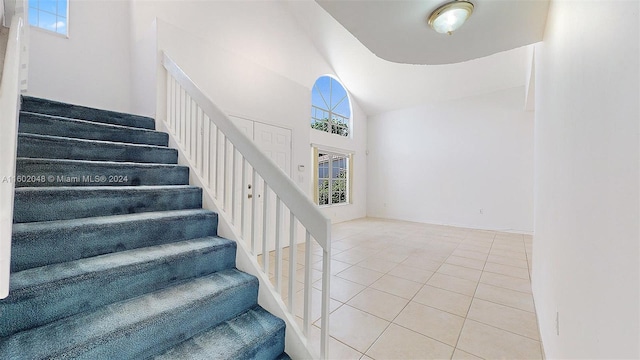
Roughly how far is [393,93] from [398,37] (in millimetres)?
4975

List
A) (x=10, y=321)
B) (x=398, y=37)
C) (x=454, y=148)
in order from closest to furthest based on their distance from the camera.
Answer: (x=10, y=321), (x=398, y=37), (x=454, y=148)

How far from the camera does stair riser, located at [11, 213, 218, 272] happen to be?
124 cm

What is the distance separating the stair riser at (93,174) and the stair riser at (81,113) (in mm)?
948

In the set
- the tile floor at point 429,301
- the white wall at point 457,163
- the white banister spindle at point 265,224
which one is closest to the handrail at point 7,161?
the white banister spindle at point 265,224

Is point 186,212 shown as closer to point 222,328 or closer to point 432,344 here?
point 222,328

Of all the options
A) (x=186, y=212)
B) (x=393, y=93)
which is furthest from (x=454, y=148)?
(x=186, y=212)

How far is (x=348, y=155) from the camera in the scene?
7051 millimetres

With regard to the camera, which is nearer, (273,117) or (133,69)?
(133,69)

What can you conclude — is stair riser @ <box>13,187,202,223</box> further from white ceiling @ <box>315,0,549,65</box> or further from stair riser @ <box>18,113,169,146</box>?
white ceiling @ <box>315,0,549,65</box>

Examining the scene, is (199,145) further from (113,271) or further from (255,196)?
(113,271)

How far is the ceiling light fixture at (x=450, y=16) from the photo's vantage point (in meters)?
1.38

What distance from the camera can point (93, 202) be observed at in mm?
1634

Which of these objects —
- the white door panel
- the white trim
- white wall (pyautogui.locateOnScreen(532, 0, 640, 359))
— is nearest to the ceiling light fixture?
white wall (pyautogui.locateOnScreen(532, 0, 640, 359))

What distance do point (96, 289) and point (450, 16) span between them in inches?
93.9
